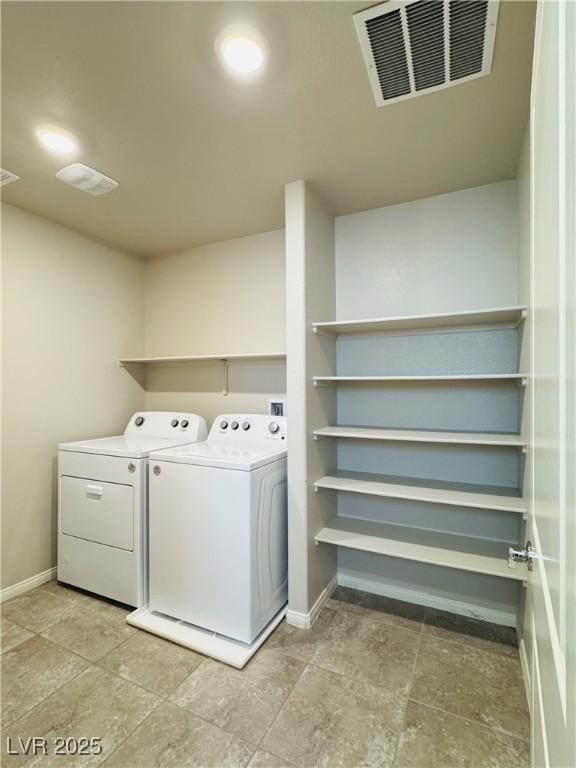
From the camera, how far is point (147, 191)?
214cm

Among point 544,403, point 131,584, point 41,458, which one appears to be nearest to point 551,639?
point 544,403

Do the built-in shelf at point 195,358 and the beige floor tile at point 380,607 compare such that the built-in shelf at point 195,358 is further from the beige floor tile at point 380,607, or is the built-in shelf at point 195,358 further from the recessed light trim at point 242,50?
the beige floor tile at point 380,607

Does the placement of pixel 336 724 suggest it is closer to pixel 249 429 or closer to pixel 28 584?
pixel 249 429

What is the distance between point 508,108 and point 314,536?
7.43 ft

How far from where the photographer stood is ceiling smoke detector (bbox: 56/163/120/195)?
1.90 m

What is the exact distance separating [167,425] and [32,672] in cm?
150

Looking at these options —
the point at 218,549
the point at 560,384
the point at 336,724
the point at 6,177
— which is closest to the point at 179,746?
the point at 336,724

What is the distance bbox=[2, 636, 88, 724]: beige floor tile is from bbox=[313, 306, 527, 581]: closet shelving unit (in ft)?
4.50

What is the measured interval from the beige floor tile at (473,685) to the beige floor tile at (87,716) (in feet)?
3.89

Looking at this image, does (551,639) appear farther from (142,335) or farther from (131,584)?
(142,335)

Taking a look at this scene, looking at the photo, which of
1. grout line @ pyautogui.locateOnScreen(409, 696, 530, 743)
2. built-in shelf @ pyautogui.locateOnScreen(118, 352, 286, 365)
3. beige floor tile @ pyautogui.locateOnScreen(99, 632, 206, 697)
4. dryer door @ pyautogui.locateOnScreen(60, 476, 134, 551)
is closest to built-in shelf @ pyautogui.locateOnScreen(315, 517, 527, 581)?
grout line @ pyautogui.locateOnScreen(409, 696, 530, 743)

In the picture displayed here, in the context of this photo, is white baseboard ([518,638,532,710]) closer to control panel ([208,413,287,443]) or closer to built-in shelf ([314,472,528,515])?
built-in shelf ([314,472,528,515])

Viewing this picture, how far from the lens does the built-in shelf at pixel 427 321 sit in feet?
5.74

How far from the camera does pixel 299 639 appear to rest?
1885 millimetres
